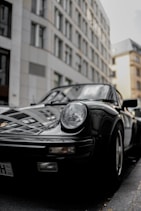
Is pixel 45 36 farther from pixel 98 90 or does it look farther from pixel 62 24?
pixel 98 90

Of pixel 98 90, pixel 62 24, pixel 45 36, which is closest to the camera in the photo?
pixel 98 90

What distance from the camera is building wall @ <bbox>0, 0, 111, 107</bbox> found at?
54.6 feet

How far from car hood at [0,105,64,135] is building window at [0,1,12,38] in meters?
14.8

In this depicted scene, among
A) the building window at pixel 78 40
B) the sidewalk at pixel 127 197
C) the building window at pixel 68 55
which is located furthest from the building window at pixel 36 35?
the sidewalk at pixel 127 197

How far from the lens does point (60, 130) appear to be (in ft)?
6.89

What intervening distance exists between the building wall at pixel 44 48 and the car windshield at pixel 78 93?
10323 millimetres

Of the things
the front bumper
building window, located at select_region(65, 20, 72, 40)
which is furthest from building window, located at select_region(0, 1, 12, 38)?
the front bumper

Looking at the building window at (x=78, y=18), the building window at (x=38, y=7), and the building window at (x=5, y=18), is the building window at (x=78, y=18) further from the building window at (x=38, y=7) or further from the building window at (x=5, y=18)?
the building window at (x=5, y=18)

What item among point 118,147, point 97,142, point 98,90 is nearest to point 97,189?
point 118,147

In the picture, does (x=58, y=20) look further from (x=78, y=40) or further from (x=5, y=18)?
(x=5, y=18)

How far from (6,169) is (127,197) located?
1194 mm

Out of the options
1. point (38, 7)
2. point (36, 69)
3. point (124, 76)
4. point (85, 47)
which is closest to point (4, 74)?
point (36, 69)

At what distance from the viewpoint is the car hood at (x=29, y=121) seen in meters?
2.15

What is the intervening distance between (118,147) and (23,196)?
3.90 ft
